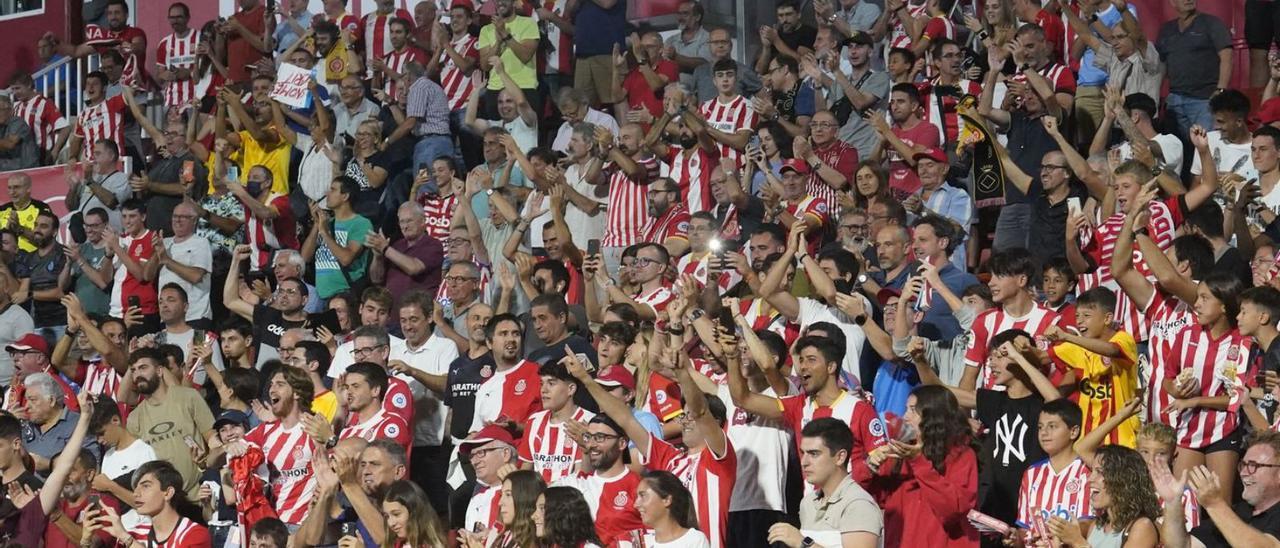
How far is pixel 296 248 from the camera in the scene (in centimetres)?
1694

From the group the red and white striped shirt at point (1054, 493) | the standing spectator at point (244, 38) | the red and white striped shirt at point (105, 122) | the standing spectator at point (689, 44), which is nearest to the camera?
the red and white striped shirt at point (1054, 493)

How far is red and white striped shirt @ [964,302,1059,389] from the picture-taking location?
35.2ft

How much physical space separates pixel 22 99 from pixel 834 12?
8.81 metres

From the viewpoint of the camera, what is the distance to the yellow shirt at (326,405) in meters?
12.1

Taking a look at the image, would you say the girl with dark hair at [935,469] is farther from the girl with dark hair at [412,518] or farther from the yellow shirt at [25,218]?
the yellow shirt at [25,218]

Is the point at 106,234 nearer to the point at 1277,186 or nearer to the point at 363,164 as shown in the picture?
the point at 363,164

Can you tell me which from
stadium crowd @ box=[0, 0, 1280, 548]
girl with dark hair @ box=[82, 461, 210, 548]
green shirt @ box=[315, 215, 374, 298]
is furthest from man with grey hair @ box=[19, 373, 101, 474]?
green shirt @ box=[315, 215, 374, 298]

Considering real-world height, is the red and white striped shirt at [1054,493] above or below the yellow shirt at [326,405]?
above

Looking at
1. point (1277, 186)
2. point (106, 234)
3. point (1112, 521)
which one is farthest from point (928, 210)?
point (106, 234)

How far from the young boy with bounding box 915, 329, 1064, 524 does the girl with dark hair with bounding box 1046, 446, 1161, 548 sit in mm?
→ 1347

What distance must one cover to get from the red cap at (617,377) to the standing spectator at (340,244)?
4.45 metres

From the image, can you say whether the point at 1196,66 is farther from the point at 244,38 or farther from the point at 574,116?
the point at 244,38

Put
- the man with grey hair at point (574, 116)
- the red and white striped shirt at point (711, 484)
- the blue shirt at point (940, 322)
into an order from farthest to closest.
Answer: the man with grey hair at point (574, 116) < the blue shirt at point (940, 322) < the red and white striped shirt at point (711, 484)

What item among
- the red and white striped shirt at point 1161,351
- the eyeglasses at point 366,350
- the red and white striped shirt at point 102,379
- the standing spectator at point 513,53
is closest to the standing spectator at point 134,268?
the red and white striped shirt at point 102,379
